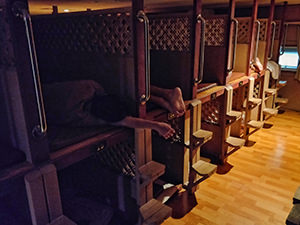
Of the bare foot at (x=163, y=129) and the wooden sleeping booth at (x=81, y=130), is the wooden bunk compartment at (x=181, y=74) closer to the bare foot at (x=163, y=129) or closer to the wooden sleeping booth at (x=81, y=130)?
the bare foot at (x=163, y=129)

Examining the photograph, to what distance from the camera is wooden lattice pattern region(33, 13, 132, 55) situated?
190 centimetres

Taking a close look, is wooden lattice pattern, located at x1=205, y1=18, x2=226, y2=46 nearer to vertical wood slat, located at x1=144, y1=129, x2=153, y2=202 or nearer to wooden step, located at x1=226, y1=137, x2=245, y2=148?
wooden step, located at x1=226, y1=137, x2=245, y2=148

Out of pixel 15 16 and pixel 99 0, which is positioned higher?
pixel 99 0

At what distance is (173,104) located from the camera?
2223mm

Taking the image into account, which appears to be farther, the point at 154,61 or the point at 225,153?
the point at 225,153

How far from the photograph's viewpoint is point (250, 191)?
2.84 m

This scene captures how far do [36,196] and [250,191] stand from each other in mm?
2313

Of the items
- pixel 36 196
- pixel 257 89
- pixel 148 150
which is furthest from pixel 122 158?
pixel 257 89

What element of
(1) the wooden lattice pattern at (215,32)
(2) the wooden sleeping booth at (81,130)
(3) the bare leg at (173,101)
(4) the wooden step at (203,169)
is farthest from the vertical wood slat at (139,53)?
(1) the wooden lattice pattern at (215,32)

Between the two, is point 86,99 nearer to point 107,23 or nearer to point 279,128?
point 107,23

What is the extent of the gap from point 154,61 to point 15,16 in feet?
5.84

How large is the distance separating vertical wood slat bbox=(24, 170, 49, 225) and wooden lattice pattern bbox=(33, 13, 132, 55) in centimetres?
105

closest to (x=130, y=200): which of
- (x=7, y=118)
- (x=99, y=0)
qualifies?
(x=7, y=118)

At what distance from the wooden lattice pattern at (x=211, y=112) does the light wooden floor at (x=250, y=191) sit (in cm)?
62
